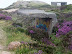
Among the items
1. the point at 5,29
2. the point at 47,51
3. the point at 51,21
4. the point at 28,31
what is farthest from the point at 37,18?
the point at 47,51

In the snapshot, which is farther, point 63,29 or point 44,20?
point 44,20

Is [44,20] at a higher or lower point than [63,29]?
higher

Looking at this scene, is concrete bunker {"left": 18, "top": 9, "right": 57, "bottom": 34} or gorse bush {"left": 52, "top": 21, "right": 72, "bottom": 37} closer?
gorse bush {"left": 52, "top": 21, "right": 72, "bottom": 37}

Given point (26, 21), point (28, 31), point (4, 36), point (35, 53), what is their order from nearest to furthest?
1. point (35, 53)
2. point (4, 36)
3. point (28, 31)
4. point (26, 21)

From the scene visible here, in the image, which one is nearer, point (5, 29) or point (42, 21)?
point (5, 29)

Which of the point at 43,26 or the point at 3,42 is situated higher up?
the point at 3,42

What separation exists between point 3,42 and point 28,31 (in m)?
4.21

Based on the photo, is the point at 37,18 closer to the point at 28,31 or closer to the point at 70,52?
the point at 28,31

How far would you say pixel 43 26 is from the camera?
61.3ft

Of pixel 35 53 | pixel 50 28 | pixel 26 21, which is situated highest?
pixel 35 53

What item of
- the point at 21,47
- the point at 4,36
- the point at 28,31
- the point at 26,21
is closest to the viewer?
the point at 21,47

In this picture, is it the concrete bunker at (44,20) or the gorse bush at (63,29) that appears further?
the concrete bunker at (44,20)

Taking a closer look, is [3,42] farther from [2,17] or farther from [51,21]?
[51,21]

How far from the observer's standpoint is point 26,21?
18172 millimetres
